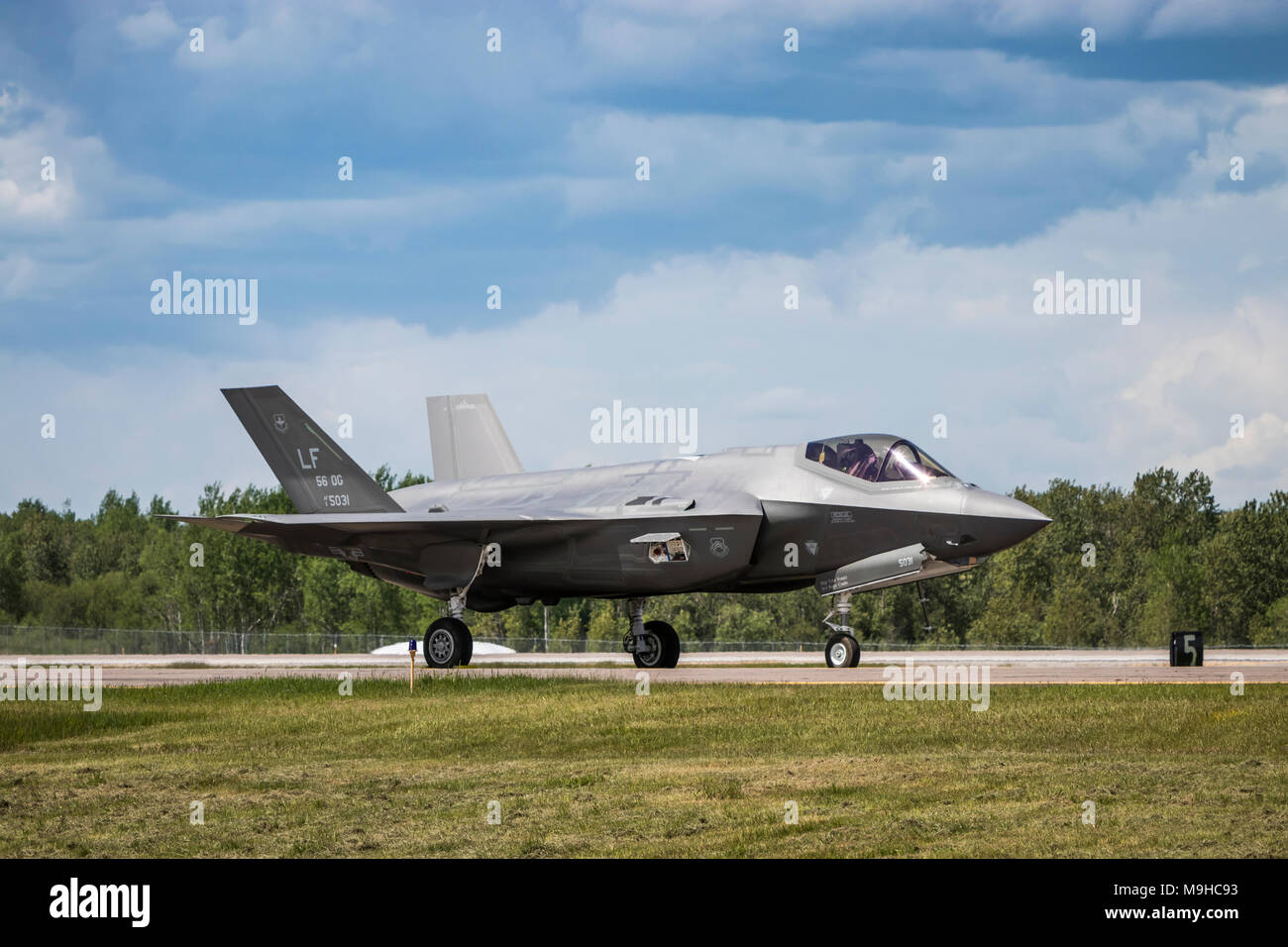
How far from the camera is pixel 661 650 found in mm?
26969

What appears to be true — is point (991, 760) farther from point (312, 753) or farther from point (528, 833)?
point (312, 753)

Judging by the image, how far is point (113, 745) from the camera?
15773 millimetres

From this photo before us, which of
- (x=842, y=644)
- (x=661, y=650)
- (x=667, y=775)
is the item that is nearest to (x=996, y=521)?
(x=842, y=644)

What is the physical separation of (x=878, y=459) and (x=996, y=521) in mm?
2435

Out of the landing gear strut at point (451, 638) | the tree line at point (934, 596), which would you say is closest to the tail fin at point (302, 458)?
the landing gear strut at point (451, 638)

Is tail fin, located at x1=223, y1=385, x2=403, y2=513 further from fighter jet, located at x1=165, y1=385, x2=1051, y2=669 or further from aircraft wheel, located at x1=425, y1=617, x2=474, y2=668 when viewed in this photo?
aircraft wheel, located at x1=425, y1=617, x2=474, y2=668

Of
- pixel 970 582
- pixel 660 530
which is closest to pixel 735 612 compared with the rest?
pixel 970 582

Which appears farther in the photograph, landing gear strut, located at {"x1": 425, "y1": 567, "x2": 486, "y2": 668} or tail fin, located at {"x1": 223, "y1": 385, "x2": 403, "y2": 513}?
tail fin, located at {"x1": 223, "y1": 385, "x2": 403, "y2": 513}

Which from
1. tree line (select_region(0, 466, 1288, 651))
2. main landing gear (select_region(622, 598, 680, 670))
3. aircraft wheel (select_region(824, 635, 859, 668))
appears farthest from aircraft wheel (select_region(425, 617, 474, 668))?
tree line (select_region(0, 466, 1288, 651))

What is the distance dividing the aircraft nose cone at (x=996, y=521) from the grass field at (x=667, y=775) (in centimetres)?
363

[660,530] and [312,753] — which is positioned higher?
[660,530]

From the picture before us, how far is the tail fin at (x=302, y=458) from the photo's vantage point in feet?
92.8

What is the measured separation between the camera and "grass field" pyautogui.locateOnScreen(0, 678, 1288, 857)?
9.32m

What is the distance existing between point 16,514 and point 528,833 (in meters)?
160
